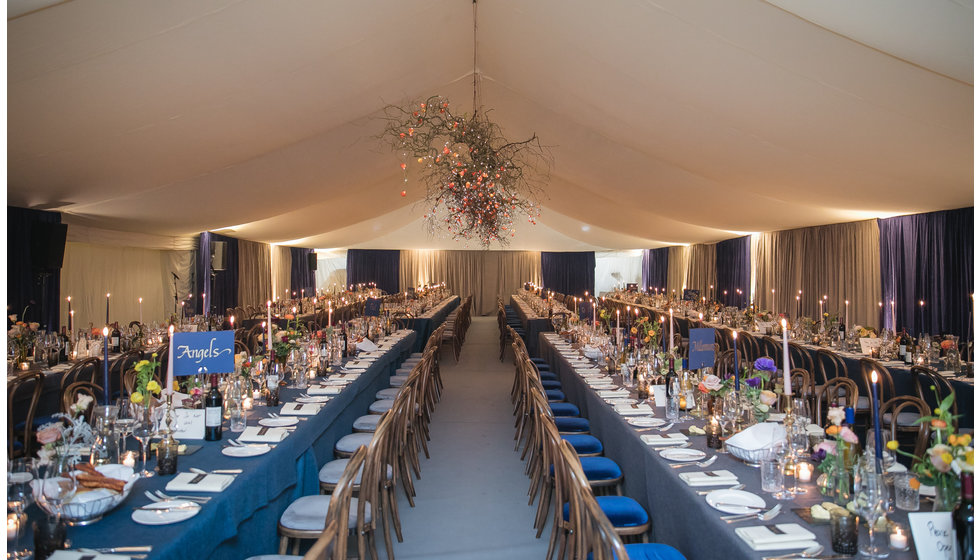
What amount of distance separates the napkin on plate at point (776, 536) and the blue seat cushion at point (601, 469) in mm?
1491

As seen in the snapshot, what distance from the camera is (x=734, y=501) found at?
231cm

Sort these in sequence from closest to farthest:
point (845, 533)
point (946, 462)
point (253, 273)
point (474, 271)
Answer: point (946, 462) < point (845, 533) < point (253, 273) < point (474, 271)

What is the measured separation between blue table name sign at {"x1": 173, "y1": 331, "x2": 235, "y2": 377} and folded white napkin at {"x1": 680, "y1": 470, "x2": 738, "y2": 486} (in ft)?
7.93

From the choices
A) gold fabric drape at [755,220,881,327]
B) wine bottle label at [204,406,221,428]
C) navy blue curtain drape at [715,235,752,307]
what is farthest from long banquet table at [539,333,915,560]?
navy blue curtain drape at [715,235,752,307]

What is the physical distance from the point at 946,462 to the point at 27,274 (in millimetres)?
9934

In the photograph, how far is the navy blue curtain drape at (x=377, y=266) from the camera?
24828 mm

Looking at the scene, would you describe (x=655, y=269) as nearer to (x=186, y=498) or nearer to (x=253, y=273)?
(x=253, y=273)

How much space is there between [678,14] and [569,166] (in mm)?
6145

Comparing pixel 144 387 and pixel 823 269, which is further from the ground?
pixel 823 269

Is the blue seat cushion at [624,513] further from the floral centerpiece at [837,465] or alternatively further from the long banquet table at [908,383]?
the long banquet table at [908,383]

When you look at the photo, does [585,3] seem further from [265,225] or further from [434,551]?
[265,225]

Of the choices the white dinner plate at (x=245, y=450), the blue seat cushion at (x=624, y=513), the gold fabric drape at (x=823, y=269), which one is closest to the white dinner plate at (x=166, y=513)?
the white dinner plate at (x=245, y=450)

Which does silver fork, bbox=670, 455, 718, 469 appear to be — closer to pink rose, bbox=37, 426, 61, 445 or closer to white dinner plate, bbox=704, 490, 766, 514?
white dinner plate, bbox=704, 490, 766, 514

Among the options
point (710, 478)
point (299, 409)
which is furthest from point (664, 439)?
point (299, 409)
